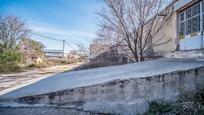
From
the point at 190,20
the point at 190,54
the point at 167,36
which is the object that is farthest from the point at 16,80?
the point at 167,36

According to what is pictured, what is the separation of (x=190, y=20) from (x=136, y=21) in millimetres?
5000

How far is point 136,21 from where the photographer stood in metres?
16.8

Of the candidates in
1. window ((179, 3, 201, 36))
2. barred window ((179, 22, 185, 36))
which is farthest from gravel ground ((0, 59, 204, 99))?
barred window ((179, 22, 185, 36))

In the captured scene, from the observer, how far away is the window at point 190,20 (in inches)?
449

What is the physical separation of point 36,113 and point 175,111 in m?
3.07

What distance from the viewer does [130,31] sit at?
16.9 metres

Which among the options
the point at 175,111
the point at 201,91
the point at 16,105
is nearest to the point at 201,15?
the point at 201,91

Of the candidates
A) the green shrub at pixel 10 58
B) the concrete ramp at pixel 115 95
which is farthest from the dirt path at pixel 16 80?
the green shrub at pixel 10 58

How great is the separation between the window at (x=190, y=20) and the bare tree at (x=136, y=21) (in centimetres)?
297

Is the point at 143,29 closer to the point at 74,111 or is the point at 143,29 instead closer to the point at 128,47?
the point at 128,47

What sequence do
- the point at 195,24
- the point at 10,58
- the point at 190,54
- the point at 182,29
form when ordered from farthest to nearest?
the point at 10,58 → the point at 182,29 → the point at 195,24 → the point at 190,54

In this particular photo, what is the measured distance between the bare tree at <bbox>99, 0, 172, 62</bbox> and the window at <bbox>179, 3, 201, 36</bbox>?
2972mm

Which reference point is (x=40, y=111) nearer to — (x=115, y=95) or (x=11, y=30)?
(x=115, y=95)

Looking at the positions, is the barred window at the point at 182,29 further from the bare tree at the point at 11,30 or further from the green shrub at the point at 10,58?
the bare tree at the point at 11,30
